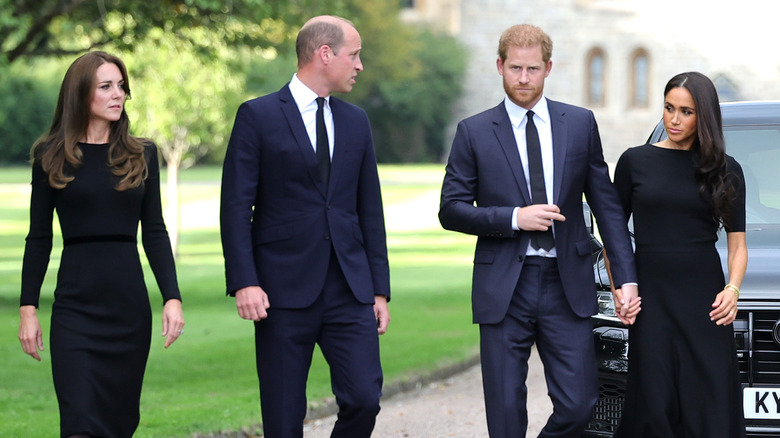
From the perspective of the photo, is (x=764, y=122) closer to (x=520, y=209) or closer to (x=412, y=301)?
(x=520, y=209)

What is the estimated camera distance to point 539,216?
5.27m

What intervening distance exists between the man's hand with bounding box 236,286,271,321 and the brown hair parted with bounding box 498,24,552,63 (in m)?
1.37

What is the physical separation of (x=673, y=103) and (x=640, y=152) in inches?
11.2

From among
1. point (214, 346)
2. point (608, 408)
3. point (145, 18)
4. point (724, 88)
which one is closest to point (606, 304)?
point (608, 408)

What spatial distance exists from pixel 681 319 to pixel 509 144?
99 centimetres

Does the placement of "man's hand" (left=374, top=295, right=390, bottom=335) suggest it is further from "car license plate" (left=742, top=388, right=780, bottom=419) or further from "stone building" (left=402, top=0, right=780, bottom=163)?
"stone building" (left=402, top=0, right=780, bottom=163)

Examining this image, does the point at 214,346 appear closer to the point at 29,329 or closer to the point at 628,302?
the point at 29,329

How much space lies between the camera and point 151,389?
989 cm

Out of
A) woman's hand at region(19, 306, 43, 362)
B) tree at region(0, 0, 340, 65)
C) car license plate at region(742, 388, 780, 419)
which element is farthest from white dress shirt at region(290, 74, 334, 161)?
tree at region(0, 0, 340, 65)

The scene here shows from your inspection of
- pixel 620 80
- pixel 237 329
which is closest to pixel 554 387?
pixel 237 329

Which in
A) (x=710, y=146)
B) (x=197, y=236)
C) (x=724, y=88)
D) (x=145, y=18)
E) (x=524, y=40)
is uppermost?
(x=145, y=18)

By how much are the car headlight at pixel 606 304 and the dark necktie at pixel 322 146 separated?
146cm

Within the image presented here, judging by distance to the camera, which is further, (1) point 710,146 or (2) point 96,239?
(1) point 710,146

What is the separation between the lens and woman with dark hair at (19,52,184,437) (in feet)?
16.3
